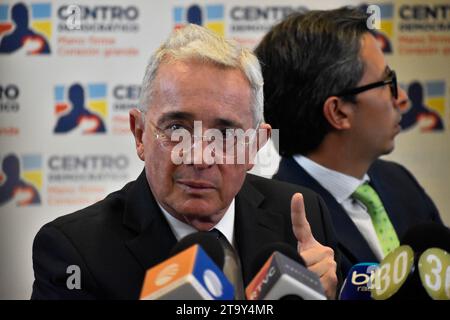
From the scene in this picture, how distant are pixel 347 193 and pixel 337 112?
25 centimetres

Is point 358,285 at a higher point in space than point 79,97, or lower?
higher

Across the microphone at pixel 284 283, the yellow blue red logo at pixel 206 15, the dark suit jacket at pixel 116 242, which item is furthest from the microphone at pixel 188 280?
the yellow blue red logo at pixel 206 15

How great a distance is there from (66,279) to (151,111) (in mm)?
354

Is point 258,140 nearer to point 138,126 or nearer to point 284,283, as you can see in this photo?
point 138,126

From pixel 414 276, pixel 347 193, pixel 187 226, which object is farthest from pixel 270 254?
pixel 347 193

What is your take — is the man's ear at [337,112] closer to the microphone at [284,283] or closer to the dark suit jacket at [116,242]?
the dark suit jacket at [116,242]

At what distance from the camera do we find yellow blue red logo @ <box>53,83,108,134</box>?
13.9 ft

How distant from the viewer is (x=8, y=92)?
426 cm

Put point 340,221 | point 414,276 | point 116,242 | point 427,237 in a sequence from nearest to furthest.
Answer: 1. point 414,276
2. point 427,237
3. point 116,242
4. point 340,221

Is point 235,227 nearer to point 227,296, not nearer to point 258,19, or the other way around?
point 227,296

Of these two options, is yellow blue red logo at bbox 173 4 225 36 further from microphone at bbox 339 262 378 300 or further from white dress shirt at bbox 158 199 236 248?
microphone at bbox 339 262 378 300

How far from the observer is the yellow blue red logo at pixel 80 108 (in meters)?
4.24

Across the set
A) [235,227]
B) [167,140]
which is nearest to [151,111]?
[167,140]

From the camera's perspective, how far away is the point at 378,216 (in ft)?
7.88
